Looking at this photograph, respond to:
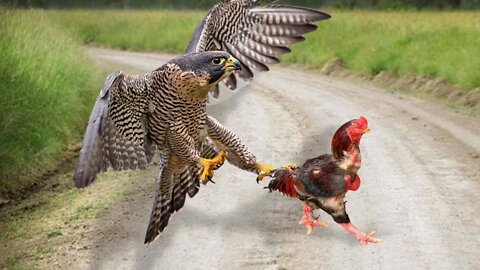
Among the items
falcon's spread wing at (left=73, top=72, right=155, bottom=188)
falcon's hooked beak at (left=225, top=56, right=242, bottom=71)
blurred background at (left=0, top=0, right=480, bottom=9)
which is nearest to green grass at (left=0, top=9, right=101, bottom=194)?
falcon's spread wing at (left=73, top=72, right=155, bottom=188)

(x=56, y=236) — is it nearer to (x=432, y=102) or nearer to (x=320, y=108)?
(x=320, y=108)

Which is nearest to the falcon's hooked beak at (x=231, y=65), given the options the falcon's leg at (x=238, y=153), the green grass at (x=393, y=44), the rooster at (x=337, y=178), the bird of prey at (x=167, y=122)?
the bird of prey at (x=167, y=122)

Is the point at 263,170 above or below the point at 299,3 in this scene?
above

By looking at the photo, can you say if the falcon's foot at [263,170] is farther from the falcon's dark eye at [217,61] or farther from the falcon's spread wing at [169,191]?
the falcon's dark eye at [217,61]

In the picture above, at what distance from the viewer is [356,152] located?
296 cm

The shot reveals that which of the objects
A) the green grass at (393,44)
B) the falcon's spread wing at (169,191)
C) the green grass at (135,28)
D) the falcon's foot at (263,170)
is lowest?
the green grass at (135,28)

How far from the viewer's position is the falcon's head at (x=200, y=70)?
11.4ft

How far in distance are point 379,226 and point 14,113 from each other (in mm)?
5224

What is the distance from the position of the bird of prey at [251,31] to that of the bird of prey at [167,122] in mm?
561

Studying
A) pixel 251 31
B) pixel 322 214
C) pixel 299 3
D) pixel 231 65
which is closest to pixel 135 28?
pixel 299 3

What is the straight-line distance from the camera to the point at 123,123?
3.88 metres

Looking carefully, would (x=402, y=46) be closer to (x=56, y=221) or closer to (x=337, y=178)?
(x=56, y=221)

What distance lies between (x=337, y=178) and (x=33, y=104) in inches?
372

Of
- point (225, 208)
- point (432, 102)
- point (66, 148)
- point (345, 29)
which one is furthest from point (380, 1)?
point (225, 208)
